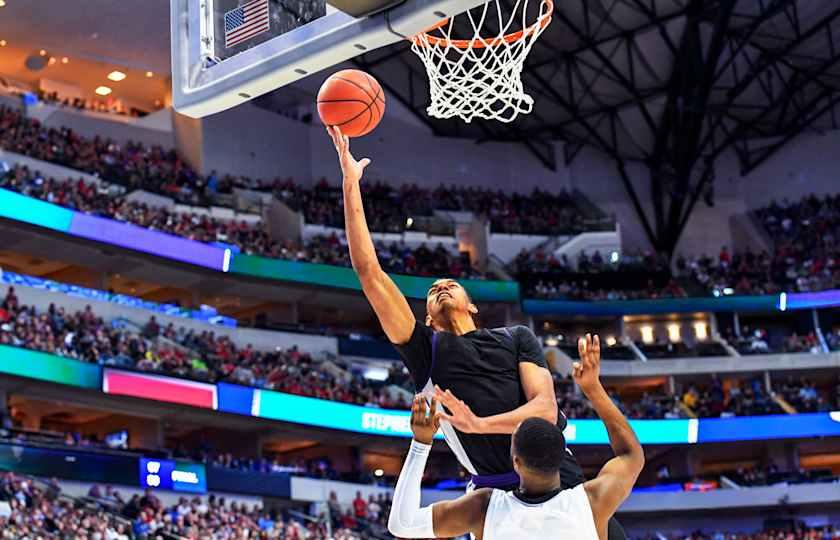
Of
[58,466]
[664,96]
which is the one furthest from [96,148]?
[664,96]

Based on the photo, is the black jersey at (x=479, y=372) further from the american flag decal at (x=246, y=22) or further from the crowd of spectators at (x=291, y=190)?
the crowd of spectators at (x=291, y=190)

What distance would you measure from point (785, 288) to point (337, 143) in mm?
37815

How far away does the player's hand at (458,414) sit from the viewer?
14.2 ft

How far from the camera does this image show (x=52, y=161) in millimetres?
33281

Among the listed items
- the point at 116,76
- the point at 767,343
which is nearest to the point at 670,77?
the point at 767,343

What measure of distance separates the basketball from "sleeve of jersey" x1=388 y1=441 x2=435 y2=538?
2.19m

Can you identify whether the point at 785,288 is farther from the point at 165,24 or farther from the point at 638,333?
the point at 165,24

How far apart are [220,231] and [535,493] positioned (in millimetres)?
32000

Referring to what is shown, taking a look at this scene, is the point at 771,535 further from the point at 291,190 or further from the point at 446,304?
the point at 446,304

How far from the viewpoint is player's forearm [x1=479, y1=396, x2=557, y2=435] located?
452 cm

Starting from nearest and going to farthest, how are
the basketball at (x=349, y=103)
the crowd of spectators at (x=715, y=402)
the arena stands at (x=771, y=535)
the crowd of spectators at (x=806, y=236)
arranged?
the basketball at (x=349, y=103) < the arena stands at (x=771, y=535) < the crowd of spectators at (x=715, y=402) < the crowd of spectators at (x=806, y=236)

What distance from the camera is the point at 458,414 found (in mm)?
4371

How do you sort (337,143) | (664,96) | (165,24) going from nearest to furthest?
(337,143)
(165,24)
(664,96)

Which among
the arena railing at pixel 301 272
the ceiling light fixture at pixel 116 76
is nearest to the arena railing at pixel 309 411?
the arena railing at pixel 301 272
